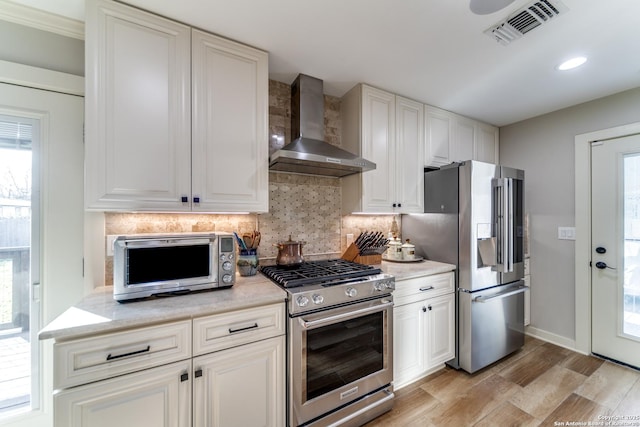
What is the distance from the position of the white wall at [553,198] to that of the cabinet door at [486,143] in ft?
0.77

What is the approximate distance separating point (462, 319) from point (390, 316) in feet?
2.93

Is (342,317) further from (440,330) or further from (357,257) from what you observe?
(440,330)

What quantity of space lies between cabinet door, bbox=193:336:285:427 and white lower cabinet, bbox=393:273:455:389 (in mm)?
973

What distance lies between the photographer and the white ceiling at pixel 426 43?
1404 mm

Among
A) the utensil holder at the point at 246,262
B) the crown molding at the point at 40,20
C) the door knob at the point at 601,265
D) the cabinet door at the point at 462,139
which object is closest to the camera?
the crown molding at the point at 40,20

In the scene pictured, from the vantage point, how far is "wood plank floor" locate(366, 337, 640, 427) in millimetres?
1718

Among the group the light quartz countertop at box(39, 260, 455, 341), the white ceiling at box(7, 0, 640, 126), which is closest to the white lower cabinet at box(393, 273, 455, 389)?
the light quartz countertop at box(39, 260, 455, 341)

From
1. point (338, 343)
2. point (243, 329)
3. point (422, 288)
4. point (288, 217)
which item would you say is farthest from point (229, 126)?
point (422, 288)

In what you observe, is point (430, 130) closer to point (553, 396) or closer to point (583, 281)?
point (583, 281)

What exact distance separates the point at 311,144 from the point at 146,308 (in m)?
1.46

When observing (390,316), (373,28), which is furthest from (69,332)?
(373,28)

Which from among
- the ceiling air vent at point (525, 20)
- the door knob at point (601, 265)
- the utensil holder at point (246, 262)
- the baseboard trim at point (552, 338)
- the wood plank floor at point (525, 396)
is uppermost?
the ceiling air vent at point (525, 20)

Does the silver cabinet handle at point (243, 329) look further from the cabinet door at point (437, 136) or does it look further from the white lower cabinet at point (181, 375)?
the cabinet door at point (437, 136)

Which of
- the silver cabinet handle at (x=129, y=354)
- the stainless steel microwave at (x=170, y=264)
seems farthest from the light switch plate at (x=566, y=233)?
the silver cabinet handle at (x=129, y=354)
